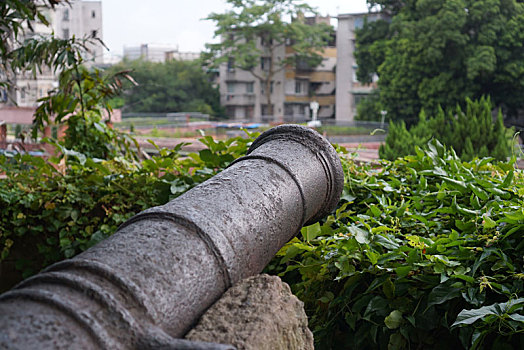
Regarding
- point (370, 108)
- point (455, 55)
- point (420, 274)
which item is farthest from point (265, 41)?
point (420, 274)

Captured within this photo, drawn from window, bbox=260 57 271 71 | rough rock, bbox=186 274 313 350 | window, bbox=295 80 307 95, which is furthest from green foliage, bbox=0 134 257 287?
window, bbox=295 80 307 95

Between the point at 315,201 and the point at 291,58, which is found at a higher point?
the point at 291,58

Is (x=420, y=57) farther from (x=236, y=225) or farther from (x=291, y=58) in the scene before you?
(x=236, y=225)

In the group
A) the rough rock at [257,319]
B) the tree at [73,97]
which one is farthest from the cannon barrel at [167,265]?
the tree at [73,97]

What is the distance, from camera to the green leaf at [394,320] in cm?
188

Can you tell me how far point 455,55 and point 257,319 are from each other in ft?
85.8

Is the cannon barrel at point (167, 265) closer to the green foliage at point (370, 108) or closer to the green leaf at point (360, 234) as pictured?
the green leaf at point (360, 234)

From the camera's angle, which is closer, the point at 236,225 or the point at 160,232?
the point at 160,232

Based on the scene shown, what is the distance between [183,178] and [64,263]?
6.07 ft

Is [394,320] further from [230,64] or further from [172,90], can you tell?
[230,64]

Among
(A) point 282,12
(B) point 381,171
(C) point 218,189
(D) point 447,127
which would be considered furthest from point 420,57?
(C) point 218,189

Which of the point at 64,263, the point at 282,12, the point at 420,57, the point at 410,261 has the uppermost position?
the point at 282,12

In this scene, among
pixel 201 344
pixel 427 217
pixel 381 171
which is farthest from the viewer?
pixel 381 171

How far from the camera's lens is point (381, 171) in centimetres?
321
